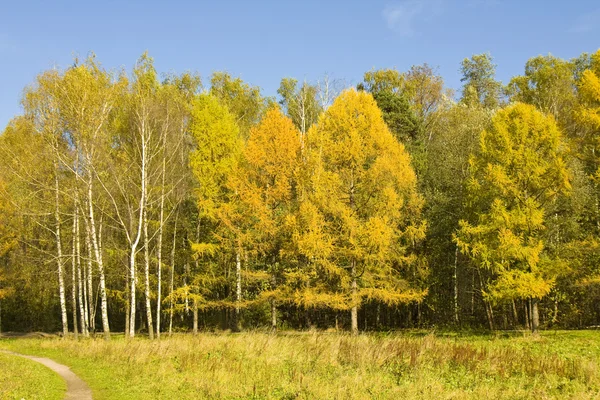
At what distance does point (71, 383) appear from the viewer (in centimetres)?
1205

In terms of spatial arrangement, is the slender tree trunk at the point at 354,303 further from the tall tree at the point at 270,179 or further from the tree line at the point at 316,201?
the tall tree at the point at 270,179

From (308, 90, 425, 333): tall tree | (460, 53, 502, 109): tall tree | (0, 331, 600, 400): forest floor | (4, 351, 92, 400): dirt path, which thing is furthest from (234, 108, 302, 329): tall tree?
(460, 53, 502, 109): tall tree

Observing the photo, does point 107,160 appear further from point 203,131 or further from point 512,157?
point 512,157

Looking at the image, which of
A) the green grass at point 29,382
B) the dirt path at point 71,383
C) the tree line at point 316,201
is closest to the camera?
the green grass at point 29,382

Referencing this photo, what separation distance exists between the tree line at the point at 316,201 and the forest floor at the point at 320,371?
6.38m

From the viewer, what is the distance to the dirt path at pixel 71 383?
34.4 feet

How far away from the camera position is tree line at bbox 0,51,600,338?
22141 mm

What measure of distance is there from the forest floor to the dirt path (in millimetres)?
217

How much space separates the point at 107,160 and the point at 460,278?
69.0ft

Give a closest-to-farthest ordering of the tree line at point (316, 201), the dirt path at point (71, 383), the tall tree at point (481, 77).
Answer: the dirt path at point (71, 383) < the tree line at point (316, 201) < the tall tree at point (481, 77)

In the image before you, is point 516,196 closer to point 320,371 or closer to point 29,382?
point 320,371

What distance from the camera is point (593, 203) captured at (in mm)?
25797

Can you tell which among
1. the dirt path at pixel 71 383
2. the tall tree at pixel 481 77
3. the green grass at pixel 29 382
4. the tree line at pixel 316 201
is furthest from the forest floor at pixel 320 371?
the tall tree at pixel 481 77

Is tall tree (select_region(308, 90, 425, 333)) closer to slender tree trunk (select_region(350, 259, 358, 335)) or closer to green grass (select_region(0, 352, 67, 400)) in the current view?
slender tree trunk (select_region(350, 259, 358, 335))
